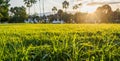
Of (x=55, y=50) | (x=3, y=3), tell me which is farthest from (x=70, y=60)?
(x=3, y=3)

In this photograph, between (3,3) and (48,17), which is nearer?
(3,3)

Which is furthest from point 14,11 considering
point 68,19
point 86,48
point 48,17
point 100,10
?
point 86,48

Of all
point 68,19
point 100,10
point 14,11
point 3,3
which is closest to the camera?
point 3,3

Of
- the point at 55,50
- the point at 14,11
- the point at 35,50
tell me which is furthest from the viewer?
the point at 14,11

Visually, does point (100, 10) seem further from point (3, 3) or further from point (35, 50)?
point (35, 50)

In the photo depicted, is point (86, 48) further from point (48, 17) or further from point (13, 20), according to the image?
point (48, 17)

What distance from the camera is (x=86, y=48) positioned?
5.96m

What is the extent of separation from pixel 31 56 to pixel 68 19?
402ft

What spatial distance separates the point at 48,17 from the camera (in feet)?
479

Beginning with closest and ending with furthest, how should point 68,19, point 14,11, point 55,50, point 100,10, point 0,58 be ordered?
point 0,58, point 55,50, point 100,10, point 68,19, point 14,11

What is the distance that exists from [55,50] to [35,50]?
638mm

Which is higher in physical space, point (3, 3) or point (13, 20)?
point (3, 3)

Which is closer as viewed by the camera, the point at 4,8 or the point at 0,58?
the point at 0,58

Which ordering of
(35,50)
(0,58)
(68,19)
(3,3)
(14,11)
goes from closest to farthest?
(0,58)
(35,50)
(3,3)
(68,19)
(14,11)
